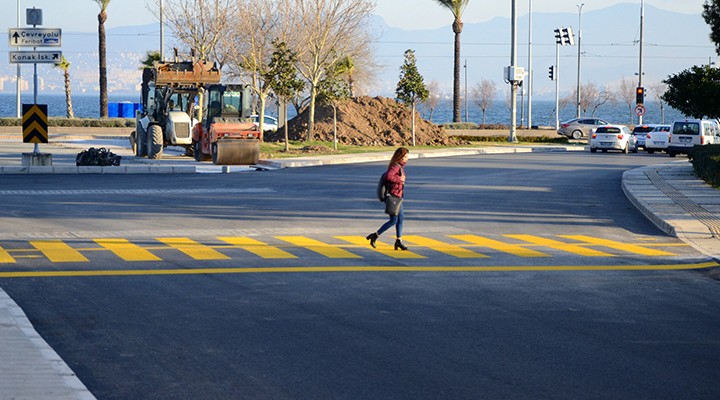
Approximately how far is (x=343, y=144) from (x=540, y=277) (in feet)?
119

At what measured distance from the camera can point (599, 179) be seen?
32.2 meters

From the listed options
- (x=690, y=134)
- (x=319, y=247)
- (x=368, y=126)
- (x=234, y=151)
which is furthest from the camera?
(x=368, y=126)

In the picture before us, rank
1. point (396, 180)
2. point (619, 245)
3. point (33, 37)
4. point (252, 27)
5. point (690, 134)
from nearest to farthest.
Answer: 1. point (396, 180)
2. point (619, 245)
3. point (33, 37)
4. point (690, 134)
5. point (252, 27)

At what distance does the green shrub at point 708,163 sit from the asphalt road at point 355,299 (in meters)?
5.63

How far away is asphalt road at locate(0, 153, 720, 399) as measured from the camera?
8.16 meters

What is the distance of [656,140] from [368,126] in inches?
551

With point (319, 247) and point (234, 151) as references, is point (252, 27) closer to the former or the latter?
point (234, 151)

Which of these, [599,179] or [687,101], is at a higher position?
[687,101]

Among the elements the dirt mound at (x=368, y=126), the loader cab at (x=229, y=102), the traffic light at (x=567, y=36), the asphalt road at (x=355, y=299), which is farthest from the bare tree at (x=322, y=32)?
the traffic light at (x=567, y=36)

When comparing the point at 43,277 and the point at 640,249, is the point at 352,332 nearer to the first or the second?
the point at 43,277

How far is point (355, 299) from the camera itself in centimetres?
A: 1149

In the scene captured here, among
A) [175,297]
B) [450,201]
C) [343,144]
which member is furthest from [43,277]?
[343,144]

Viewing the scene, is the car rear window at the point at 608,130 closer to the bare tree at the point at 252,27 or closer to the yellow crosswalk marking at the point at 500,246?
the bare tree at the point at 252,27

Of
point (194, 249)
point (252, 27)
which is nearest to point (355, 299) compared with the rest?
point (194, 249)
